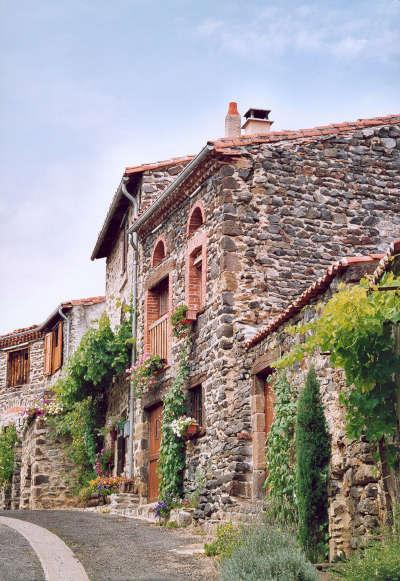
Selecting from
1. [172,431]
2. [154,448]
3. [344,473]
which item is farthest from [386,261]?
[154,448]

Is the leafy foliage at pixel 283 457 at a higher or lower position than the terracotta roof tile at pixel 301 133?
lower

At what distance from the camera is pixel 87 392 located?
20.4m

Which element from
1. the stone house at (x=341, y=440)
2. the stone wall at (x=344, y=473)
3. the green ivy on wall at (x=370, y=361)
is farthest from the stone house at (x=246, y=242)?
the green ivy on wall at (x=370, y=361)

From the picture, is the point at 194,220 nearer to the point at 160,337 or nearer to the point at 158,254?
the point at 158,254

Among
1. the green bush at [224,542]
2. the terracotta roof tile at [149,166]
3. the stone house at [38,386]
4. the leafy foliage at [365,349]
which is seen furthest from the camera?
the stone house at [38,386]

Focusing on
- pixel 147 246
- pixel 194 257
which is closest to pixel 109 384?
→ pixel 147 246

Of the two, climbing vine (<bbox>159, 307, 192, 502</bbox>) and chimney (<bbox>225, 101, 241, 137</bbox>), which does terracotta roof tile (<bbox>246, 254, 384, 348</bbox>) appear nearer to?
climbing vine (<bbox>159, 307, 192, 502</bbox>)

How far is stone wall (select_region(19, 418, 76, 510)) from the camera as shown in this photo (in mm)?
20328

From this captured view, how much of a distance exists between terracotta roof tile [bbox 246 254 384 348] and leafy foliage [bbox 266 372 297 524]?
2.46 ft

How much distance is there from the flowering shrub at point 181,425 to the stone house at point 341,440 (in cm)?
252

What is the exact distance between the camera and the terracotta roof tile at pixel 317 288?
395 inches

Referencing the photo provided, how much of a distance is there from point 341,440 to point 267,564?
2.03 meters

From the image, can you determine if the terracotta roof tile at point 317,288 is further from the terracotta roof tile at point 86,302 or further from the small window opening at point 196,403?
the terracotta roof tile at point 86,302

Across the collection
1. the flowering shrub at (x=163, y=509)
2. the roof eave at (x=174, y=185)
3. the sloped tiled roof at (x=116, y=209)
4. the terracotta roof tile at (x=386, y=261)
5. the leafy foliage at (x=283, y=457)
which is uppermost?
the sloped tiled roof at (x=116, y=209)
